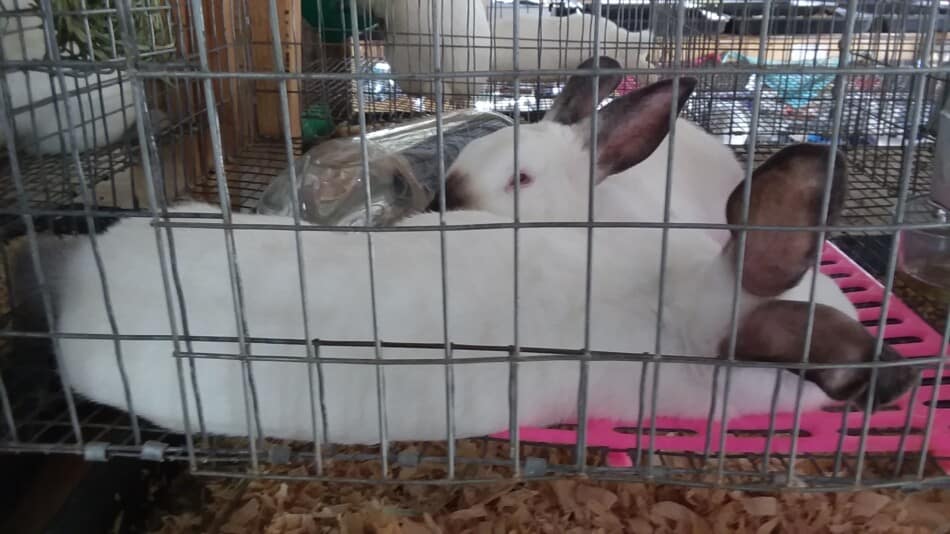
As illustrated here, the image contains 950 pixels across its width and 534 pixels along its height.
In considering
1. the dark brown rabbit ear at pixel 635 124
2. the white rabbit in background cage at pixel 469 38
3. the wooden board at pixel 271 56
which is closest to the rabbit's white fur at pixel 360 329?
the dark brown rabbit ear at pixel 635 124

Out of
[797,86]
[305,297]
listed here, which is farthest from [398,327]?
[797,86]

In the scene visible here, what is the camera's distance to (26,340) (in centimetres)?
93

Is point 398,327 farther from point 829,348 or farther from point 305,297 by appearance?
point 829,348

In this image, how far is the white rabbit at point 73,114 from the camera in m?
1.15

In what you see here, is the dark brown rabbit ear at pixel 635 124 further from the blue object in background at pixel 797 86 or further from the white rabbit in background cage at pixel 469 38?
the white rabbit in background cage at pixel 469 38

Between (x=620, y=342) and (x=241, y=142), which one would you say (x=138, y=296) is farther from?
(x=241, y=142)

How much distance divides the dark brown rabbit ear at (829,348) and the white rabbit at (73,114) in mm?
880

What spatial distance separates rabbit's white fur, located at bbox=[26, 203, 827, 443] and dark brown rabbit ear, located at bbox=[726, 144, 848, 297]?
0.10 meters

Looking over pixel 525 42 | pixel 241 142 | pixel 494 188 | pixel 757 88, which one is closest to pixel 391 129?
pixel 241 142

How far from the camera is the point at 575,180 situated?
1.35m

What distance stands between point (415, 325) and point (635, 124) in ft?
1.56

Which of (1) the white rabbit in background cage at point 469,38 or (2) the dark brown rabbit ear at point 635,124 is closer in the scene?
(2) the dark brown rabbit ear at point 635,124

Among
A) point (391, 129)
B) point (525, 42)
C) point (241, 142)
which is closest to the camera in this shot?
point (241, 142)

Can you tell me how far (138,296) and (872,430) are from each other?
34.2 inches
